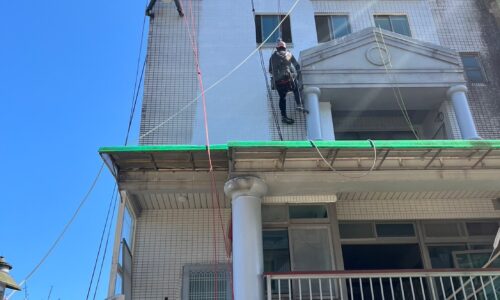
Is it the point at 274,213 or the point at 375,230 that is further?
the point at 375,230

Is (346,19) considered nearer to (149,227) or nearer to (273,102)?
(273,102)

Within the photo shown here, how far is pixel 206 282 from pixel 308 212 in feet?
7.36

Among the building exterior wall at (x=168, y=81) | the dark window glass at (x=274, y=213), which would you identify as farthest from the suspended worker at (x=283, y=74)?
the dark window glass at (x=274, y=213)

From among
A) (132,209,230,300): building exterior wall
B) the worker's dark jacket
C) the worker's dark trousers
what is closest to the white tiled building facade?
(132,209,230,300): building exterior wall

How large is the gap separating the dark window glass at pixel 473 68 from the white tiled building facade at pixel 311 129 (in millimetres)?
51

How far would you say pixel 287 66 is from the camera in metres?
10.1

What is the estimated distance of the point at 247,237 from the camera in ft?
23.8

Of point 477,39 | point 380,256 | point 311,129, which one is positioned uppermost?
point 477,39

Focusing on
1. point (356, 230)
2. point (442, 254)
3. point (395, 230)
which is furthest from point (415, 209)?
point (356, 230)

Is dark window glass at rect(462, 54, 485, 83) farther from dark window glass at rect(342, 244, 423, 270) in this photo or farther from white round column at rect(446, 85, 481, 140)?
dark window glass at rect(342, 244, 423, 270)

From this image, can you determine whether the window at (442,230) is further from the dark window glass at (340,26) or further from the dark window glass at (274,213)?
the dark window glass at (340,26)

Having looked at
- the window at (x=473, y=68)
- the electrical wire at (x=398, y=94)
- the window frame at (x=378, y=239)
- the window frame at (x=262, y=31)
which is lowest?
the window frame at (x=378, y=239)

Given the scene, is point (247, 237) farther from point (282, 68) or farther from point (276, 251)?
point (282, 68)

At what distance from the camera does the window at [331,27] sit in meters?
12.3
